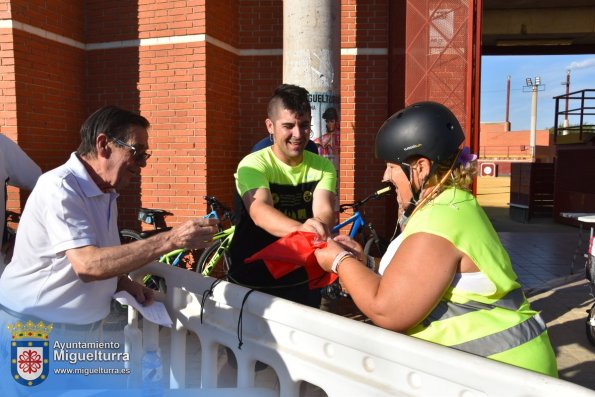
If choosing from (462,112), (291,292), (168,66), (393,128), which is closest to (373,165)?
(462,112)

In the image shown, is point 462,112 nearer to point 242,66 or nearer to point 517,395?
point 242,66

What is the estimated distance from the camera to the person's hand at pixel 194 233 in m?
2.06

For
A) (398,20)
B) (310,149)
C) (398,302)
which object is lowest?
(398,302)

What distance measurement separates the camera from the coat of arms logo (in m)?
1.93

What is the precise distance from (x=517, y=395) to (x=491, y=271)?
1.52ft

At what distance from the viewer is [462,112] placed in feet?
23.9

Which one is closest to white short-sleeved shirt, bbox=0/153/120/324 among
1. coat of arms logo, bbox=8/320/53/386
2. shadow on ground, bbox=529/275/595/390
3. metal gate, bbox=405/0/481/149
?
coat of arms logo, bbox=8/320/53/386

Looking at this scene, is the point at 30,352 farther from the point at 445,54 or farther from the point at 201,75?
the point at 445,54

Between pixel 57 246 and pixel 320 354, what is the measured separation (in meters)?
1.13

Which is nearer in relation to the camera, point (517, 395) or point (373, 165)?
point (517, 395)

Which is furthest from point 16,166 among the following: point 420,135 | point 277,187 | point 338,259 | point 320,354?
point 420,135

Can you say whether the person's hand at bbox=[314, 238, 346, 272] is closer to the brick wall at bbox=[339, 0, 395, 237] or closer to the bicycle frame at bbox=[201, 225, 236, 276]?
the bicycle frame at bbox=[201, 225, 236, 276]

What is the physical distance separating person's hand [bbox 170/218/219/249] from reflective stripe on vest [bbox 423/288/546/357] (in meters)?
0.99

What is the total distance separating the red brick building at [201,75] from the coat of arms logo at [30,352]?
17.1ft
